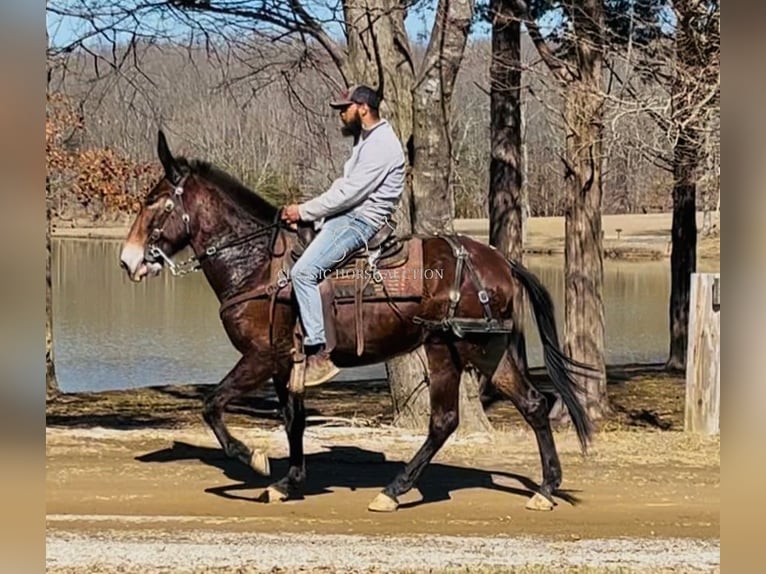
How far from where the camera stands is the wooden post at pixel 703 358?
29.7ft

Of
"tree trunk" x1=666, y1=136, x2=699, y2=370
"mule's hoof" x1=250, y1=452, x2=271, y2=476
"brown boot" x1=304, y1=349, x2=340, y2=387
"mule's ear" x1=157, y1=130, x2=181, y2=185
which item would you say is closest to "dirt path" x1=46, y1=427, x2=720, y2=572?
"mule's hoof" x1=250, y1=452, x2=271, y2=476

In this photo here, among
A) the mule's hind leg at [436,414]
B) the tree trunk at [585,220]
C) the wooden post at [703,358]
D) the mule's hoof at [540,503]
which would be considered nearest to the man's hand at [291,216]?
the mule's hind leg at [436,414]

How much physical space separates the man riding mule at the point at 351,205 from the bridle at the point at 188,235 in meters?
0.27

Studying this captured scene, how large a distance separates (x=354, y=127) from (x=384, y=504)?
2.29 m

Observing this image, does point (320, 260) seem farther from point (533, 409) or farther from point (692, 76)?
point (692, 76)

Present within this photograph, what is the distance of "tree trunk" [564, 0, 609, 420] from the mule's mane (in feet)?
12.8

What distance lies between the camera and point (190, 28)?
11.1 metres

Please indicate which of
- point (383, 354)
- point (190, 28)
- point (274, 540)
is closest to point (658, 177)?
point (190, 28)

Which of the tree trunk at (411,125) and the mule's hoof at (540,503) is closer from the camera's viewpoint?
the mule's hoof at (540,503)

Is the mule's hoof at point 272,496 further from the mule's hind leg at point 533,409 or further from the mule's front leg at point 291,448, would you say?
the mule's hind leg at point 533,409

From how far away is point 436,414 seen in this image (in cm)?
657

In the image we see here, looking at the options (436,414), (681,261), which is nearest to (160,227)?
(436,414)
